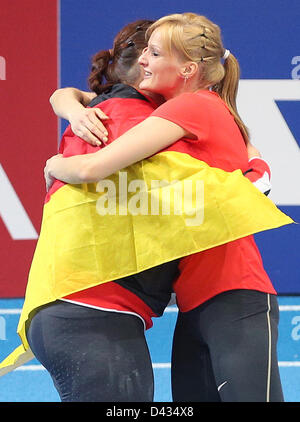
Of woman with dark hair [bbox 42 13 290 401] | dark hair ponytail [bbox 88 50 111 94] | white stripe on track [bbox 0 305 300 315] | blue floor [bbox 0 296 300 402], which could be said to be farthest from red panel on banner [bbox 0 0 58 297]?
woman with dark hair [bbox 42 13 290 401]

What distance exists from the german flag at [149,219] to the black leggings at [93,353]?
62mm

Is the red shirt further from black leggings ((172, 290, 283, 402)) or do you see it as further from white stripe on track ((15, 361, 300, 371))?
white stripe on track ((15, 361, 300, 371))

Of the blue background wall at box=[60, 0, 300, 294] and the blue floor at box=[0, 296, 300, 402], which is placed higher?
the blue background wall at box=[60, 0, 300, 294]

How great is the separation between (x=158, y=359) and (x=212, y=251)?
2071 mm

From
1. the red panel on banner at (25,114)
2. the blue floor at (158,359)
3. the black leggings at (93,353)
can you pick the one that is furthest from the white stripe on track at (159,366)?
the black leggings at (93,353)

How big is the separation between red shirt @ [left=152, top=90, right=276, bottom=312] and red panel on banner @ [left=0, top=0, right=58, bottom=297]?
105 inches

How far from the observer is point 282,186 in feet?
15.5

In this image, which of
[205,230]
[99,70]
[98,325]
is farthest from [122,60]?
[98,325]

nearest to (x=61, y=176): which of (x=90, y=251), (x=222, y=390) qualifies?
(x=90, y=251)

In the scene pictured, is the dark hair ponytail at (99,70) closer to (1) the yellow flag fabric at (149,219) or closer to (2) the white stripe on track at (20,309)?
(1) the yellow flag fabric at (149,219)

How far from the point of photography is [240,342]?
2.04 meters

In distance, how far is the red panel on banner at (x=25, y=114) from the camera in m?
4.66

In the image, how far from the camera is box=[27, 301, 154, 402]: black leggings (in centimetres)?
198

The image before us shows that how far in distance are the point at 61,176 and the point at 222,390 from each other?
0.67 metres
